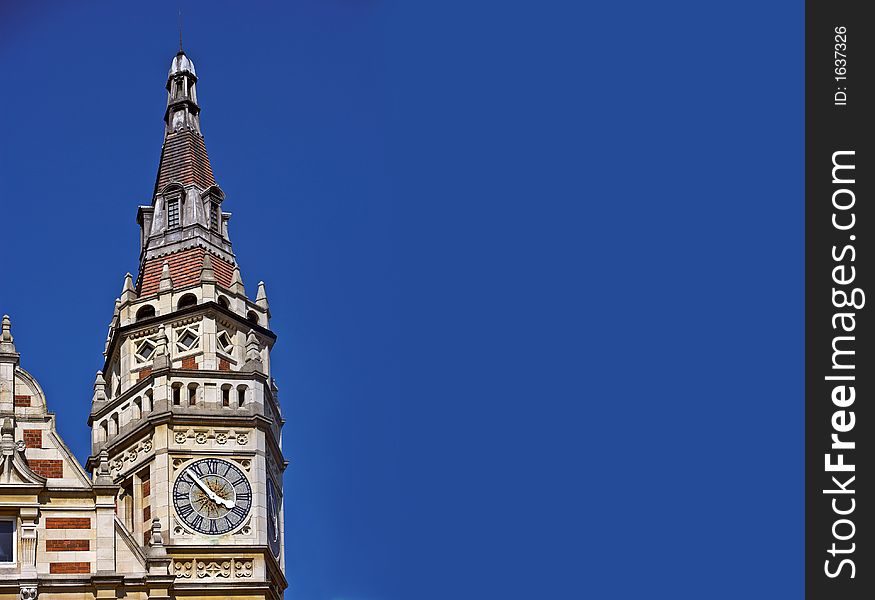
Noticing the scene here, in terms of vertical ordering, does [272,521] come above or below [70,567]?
above

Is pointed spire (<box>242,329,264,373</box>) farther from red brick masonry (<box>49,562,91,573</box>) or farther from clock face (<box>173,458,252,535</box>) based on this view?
red brick masonry (<box>49,562,91,573</box>)

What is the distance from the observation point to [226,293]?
153 feet

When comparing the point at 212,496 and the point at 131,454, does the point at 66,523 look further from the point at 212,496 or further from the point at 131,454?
the point at 131,454

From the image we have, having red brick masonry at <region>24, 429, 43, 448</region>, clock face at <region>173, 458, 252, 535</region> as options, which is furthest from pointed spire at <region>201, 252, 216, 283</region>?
red brick masonry at <region>24, 429, 43, 448</region>

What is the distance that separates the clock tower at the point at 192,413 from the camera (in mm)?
41719

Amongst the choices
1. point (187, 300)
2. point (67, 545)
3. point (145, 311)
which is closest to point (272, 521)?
point (187, 300)

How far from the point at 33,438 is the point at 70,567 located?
9.90 feet

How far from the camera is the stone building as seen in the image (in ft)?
124

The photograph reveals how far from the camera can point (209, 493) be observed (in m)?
42.6

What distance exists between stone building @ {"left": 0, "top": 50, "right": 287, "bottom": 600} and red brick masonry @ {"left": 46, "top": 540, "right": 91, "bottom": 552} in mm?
29
